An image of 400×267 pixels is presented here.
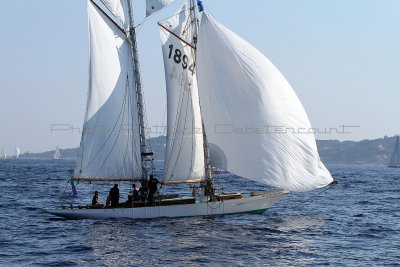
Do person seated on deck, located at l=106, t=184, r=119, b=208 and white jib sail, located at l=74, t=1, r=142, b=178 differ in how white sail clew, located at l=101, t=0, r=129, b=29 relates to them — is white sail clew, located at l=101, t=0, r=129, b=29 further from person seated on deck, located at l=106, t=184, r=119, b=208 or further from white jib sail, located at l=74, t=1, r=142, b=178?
person seated on deck, located at l=106, t=184, r=119, b=208

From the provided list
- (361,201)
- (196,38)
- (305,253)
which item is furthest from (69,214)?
(361,201)

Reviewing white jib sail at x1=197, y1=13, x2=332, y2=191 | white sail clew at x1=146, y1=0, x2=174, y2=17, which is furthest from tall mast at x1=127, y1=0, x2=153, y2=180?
white jib sail at x1=197, y1=13, x2=332, y2=191

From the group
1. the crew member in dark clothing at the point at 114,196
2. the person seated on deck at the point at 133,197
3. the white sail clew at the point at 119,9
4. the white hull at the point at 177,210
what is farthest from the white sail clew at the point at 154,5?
the white hull at the point at 177,210

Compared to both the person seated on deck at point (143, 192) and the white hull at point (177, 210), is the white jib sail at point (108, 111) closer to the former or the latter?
the person seated on deck at point (143, 192)

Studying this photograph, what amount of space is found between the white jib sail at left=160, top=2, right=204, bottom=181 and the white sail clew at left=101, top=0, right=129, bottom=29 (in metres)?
2.87

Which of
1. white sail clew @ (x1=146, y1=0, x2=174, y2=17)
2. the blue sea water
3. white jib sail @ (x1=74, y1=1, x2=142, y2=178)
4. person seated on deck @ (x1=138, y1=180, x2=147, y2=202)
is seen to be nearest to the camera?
the blue sea water

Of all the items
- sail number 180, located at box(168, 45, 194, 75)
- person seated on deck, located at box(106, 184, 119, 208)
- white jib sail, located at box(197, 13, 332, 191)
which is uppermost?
sail number 180, located at box(168, 45, 194, 75)

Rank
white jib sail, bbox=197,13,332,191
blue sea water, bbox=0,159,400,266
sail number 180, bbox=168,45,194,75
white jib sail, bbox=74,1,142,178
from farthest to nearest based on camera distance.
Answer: sail number 180, bbox=168,45,194,75
white jib sail, bbox=74,1,142,178
white jib sail, bbox=197,13,332,191
blue sea water, bbox=0,159,400,266

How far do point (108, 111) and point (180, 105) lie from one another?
4656 millimetres

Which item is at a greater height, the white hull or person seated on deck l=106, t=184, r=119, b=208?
person seated on deck l=106, t=184, r=119, b=208

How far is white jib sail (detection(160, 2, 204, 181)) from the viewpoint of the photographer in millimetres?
39000

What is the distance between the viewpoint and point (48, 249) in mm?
28344

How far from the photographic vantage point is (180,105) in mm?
39188

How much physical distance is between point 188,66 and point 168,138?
15.9ft
